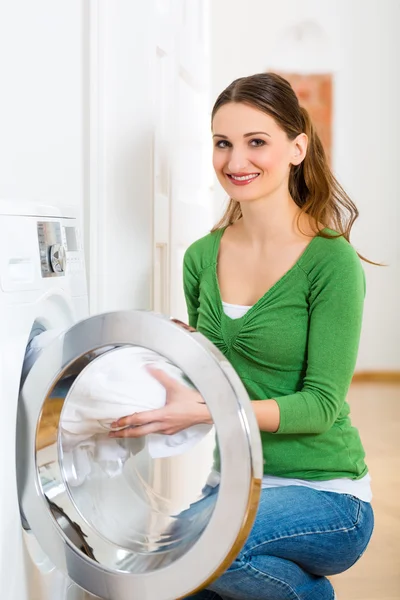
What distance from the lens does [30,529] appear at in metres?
1.17

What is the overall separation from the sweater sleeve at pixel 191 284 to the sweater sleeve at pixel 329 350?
Result: 32 centimetres

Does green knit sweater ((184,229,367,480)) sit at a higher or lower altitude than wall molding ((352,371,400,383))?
higher

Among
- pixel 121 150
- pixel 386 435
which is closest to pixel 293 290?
pixel 121 150

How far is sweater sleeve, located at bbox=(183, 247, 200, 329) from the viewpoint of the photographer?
5.76 ft

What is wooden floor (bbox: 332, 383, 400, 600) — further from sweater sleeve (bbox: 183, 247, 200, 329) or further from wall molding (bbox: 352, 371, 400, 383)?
sweater sleeve (bbox: 183, 247, 200, 329)

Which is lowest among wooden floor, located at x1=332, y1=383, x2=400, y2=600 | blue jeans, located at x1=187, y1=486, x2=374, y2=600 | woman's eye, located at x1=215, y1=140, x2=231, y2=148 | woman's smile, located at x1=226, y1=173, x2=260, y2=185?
wooden floor, located at x1=332, y1=383, x2=400, y2=600

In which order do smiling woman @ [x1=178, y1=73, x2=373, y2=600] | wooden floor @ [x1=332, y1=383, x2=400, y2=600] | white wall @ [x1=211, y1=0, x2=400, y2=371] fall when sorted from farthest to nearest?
white wall @ [x1=211, y1=0, x2=400, y2=371] < wooden floor @ [x1=332, y1=383, x2=400, y2=600] < smiling woman @ [x1=178, y1=73, x2=373, y2=600]

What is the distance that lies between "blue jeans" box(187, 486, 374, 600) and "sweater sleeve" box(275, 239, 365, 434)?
0.14m

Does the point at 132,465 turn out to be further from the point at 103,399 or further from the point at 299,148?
the point at 299,148

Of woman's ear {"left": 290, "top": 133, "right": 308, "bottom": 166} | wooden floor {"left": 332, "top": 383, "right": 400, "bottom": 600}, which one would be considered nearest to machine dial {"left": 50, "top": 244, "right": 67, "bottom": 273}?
woman's ear {"left": 290, "top": 133, "right": 308, "bottom": 166}

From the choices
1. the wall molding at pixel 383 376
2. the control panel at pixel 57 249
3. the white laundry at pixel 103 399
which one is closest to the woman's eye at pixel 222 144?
the control panel at pixel 57 249

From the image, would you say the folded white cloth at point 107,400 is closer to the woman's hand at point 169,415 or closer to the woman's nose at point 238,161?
the woman's hand at point 169,415

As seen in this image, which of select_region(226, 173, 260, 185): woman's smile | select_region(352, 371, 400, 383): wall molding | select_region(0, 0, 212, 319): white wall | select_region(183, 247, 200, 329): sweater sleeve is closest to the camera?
select_region(0, 0, 212, 319): white wall

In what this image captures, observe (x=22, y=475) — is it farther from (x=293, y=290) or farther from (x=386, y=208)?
(x=386, y=208)
